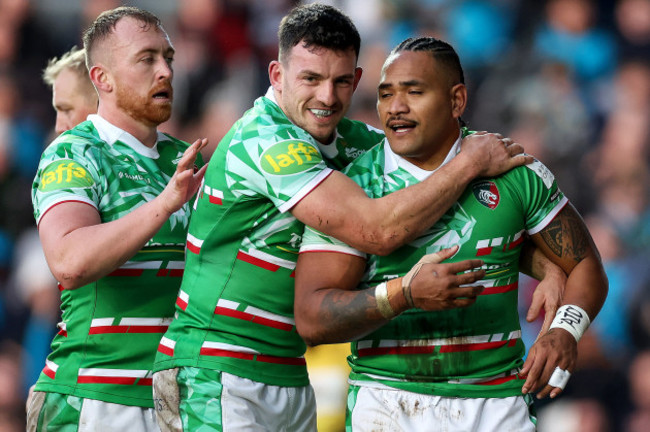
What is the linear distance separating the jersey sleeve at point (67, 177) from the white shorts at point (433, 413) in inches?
55.4

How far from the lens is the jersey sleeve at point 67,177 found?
414 cm

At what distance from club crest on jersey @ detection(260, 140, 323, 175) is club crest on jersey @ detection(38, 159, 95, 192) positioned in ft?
2.67

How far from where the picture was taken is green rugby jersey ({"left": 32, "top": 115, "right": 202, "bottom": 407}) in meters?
4.30

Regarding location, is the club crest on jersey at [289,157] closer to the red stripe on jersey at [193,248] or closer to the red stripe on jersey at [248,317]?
the red stripe on jersey at [193,248]

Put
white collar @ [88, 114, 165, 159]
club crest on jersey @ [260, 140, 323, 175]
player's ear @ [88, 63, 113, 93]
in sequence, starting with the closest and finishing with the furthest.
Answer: club crest on jersey @ [260, 140, 323, 175], white collar @ [88, 114, 165, 159], player's ear @ [88, 63, 113, 93]

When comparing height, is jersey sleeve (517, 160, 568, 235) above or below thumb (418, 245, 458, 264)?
above

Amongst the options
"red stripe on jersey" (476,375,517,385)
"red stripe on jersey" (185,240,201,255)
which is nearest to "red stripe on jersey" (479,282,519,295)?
"red stripe on jersey" (476,375,517,385)

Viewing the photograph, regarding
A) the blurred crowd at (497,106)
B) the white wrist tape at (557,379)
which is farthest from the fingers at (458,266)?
the blurred crowd at (497,106)

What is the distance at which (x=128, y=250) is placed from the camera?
3951 millimetres

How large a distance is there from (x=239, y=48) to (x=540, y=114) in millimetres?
2762

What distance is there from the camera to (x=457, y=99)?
405cm

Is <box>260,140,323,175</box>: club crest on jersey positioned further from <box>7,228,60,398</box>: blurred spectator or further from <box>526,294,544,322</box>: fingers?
<box>7,228,60,398</box>: blurred spectator

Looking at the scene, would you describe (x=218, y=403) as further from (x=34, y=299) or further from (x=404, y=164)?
(x=34, y=299)

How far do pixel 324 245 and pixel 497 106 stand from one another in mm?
4940
